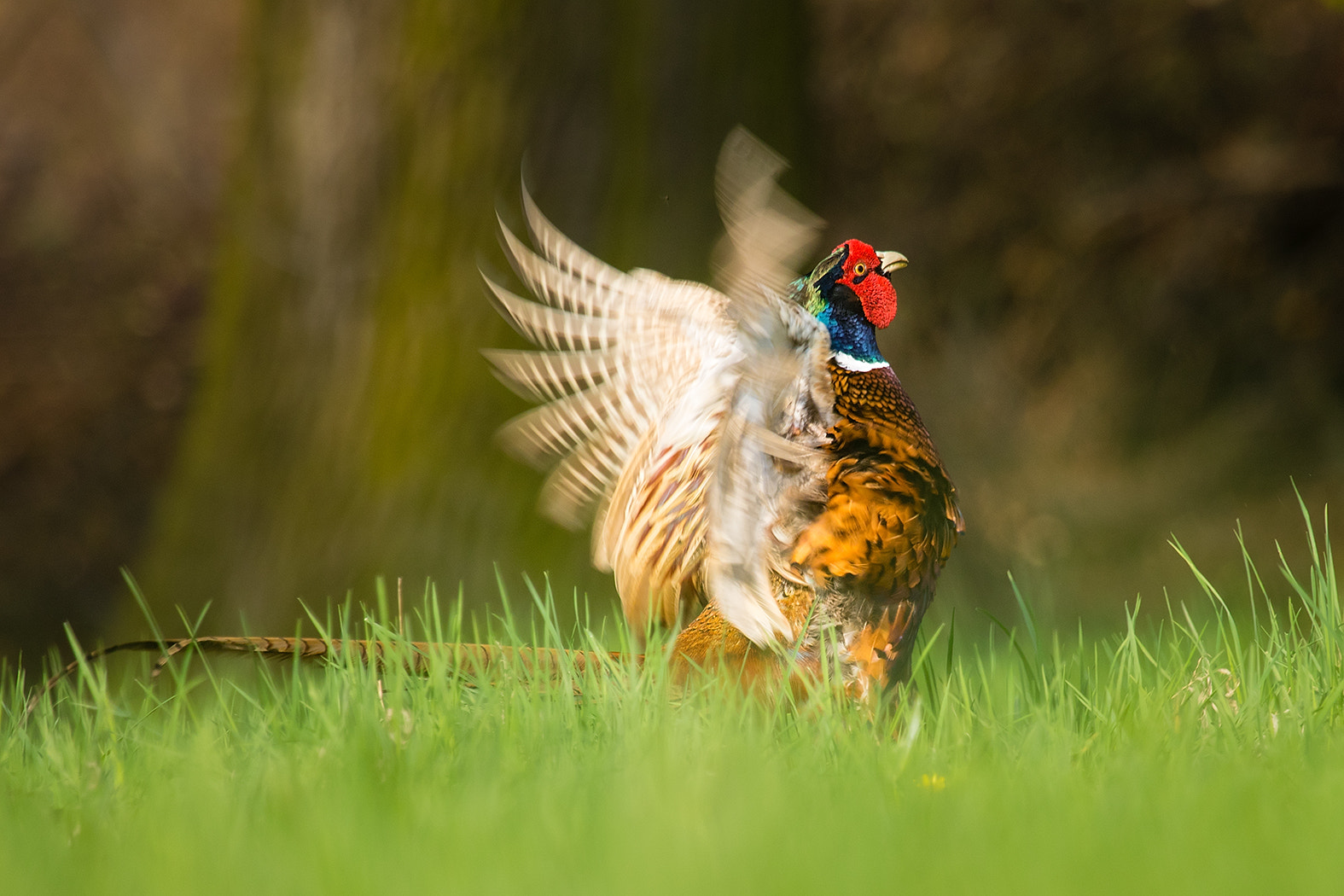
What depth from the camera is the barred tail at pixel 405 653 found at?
2424 millimetres

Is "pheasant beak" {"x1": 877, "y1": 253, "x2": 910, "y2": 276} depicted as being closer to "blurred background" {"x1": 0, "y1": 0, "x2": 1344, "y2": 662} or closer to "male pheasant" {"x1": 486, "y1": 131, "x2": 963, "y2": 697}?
"male pheasant" {"x1": 486, "y1": 131, "x2": 963, "y2": 697}

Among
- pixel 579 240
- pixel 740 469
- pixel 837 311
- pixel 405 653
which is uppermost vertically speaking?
pixel 579 240

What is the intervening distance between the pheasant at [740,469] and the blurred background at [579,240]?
98cm

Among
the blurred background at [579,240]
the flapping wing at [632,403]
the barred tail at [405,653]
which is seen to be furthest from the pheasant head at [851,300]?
the blurred background at [579,240]

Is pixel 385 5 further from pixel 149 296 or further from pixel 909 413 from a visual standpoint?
pixel 149 296

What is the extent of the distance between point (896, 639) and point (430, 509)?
1632 mm

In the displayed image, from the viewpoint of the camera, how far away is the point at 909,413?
2.80 m

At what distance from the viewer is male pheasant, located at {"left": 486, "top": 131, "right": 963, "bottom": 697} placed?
2.46 metres

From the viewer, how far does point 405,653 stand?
2523mm

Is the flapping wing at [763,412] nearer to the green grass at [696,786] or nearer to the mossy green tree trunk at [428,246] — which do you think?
the green grass at [696,786]

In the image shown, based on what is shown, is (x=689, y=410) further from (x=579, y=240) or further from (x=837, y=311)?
(x=579, y=240)

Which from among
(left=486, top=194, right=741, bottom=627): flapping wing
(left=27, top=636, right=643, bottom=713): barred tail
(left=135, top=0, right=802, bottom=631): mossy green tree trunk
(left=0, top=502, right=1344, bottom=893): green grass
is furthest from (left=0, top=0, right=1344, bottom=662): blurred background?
(left=0, top=502, right=1344, bottom=893): green grass

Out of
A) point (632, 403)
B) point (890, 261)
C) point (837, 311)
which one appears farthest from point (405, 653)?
point (890, 261)

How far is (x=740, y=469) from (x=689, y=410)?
0.15 metres
